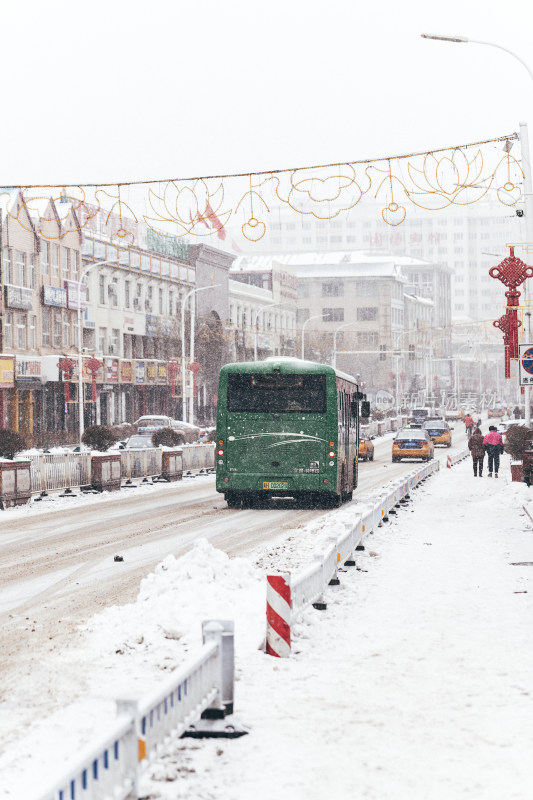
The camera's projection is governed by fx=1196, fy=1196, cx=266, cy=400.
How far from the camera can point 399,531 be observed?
21469 mm

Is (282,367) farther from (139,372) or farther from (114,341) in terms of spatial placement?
(139,372)

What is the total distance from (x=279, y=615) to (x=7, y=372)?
5243cm

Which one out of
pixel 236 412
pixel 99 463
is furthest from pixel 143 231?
pixel 236 412

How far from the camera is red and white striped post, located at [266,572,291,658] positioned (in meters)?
9.55

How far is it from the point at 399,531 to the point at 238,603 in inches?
405

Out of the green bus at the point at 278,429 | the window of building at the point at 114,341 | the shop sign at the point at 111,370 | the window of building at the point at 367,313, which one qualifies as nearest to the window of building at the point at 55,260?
the shop sign at the point at 111,370

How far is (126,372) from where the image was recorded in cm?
7775

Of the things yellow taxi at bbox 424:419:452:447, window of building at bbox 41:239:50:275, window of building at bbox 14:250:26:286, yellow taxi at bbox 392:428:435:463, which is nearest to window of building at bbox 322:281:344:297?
yellow taxi at bbox 424:419:452:447

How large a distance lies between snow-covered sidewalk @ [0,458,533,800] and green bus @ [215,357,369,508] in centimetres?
911

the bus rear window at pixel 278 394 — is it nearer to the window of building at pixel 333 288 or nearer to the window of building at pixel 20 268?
the window of building at pixel 20 268

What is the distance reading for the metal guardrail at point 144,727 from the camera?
501 cm

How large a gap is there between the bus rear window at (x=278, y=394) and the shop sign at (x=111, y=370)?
161ft

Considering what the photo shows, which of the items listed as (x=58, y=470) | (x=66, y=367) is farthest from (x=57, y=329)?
(x=58, y=470)

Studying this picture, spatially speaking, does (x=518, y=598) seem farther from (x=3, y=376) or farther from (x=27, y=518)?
(x=3, y=376)
